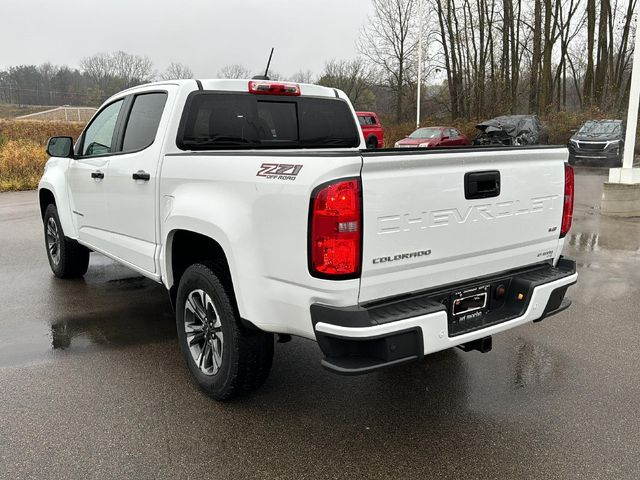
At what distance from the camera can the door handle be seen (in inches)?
145

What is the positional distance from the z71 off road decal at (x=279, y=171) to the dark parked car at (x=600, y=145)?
1749 cm

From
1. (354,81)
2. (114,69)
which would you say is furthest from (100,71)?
(354,81)

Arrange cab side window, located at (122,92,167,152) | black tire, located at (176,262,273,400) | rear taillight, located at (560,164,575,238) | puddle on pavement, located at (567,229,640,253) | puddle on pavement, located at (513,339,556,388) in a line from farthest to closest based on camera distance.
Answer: puddle on pavement, located at (567,229,640,253), cab side window, located at (122,92,167,152), puddle on pavement, located at (513,339,556,388), rear taillight, located at (560,164,575,238), black tire, located at (176,262,273,400)

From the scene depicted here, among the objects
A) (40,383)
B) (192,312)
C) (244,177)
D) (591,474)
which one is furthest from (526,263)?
(40,383)

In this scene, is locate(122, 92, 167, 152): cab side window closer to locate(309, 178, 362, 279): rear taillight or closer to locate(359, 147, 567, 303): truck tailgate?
locate(309, 178, 362, 279): rear taillight

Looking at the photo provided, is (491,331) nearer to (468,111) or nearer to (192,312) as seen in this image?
(192,312)

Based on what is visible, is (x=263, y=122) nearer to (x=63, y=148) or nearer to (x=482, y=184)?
(x=482, y=184)

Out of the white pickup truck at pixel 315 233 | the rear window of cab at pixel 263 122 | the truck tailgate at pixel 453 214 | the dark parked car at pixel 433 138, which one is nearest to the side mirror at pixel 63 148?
the white pickup truck at pixel 315 233

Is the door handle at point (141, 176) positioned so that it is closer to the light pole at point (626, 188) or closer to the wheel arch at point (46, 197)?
the wheel arch at point (46, 197)

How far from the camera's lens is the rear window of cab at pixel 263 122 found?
12.4ft

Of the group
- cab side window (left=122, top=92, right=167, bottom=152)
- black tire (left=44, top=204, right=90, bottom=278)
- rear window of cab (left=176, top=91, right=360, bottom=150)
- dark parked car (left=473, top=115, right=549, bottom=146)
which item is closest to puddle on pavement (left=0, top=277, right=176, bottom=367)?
black tire (left=44, top=204, right=90, bottom=278)

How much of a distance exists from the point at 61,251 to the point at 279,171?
4.18 m

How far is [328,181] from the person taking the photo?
240 cm

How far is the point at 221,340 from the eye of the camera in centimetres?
316
